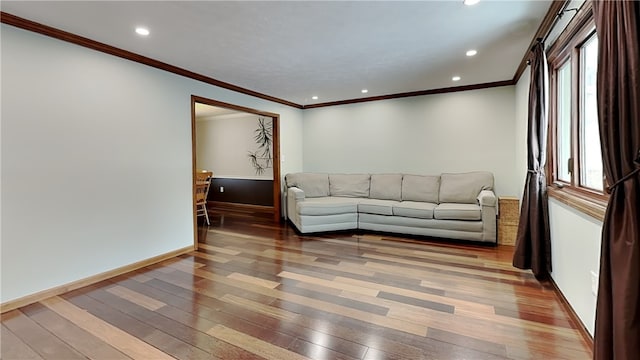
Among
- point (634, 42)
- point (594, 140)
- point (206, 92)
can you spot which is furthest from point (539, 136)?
point (206, 92)

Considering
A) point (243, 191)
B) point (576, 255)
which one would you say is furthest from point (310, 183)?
point (576, 255)

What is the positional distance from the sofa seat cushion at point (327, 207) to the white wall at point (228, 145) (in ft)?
6.95

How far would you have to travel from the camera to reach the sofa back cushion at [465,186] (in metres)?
4.44

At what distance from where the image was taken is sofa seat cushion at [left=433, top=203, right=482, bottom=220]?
3.93 m

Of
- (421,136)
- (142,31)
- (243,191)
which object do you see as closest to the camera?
(142,31)

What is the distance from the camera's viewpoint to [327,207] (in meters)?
4.61

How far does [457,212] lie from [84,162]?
4.16 m

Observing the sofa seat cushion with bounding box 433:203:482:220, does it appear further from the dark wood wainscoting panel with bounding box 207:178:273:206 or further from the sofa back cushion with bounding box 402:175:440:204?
the dark wood wainscoting panel with bounding box 207:178:273:206

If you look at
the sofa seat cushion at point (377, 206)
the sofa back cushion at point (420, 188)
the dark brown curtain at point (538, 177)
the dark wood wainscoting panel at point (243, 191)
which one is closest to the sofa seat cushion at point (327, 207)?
the sofa seat cushion at point (377, 206)

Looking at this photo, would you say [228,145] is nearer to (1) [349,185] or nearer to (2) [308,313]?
(1) [349,185]

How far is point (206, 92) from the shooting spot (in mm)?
4035

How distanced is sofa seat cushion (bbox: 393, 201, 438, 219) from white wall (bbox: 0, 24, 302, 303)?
2832mm

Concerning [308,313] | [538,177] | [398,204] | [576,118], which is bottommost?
[308,313]

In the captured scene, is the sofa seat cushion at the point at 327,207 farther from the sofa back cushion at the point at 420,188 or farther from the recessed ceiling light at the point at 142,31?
the recessed ceiling light at the point at 142,31
